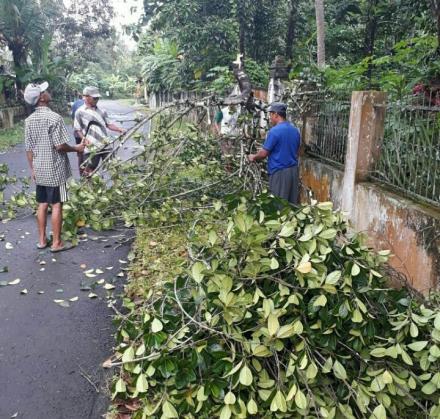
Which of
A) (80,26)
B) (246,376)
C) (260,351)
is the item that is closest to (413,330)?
(260,351)

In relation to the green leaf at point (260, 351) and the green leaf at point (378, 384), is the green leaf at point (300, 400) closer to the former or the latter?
the green leaf at point (260, 351)

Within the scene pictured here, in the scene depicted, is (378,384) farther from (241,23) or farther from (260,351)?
(241,23)

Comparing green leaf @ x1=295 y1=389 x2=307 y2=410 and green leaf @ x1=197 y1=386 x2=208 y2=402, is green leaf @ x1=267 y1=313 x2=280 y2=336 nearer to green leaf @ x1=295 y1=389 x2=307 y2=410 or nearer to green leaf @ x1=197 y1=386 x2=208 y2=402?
green leaf @ x1=295 y1=389 x2=307 y2=410

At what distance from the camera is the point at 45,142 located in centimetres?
532

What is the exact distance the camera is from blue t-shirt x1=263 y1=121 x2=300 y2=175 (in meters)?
5.39

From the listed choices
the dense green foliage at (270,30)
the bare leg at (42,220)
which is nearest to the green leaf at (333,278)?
the bare leg at (42,220)

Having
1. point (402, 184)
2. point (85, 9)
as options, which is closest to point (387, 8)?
point (402, 184)

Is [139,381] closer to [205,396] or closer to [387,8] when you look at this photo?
[205,396]

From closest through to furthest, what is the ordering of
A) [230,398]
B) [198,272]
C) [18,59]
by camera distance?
[230,398] < [198,272] < [18,59]

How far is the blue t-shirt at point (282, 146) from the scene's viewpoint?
539 cm

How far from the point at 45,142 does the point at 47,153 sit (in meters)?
0.12

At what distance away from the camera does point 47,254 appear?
543 centimetres

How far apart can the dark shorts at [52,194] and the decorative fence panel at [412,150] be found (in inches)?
136

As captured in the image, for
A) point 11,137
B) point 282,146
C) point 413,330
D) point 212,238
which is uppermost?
point 282,146
